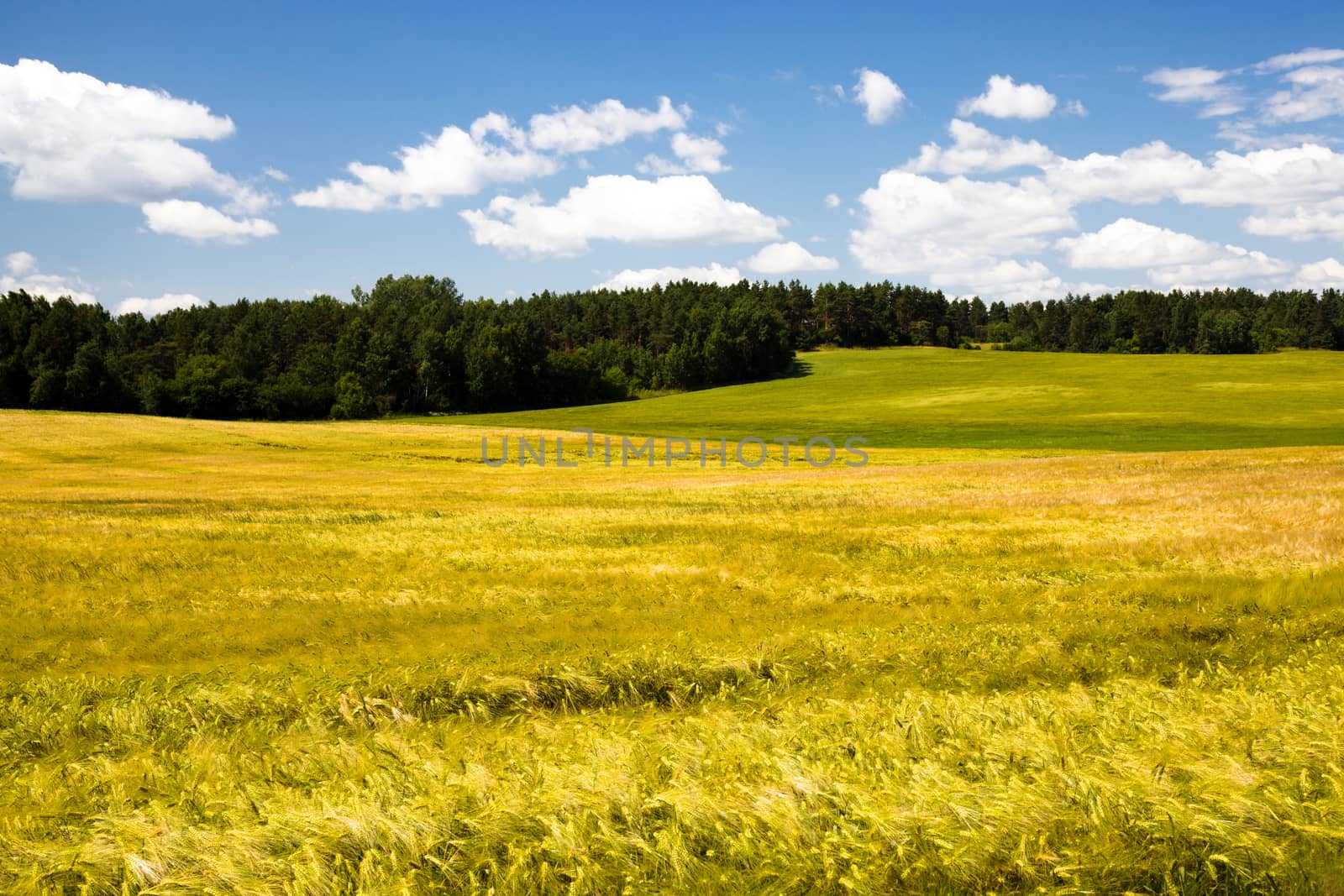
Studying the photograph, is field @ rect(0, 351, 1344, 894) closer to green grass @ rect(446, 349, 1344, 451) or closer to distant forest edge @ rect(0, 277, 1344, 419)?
green grass @ rect(446, 349, 1344, 451)

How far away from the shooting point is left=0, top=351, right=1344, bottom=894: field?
385 cm

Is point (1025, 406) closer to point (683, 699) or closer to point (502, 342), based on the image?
point (502, 342)

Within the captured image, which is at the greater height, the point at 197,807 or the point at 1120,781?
the point at 1120,781

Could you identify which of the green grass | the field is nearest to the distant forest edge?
the green grass

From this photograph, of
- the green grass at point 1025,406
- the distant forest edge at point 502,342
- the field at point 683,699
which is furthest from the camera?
the distant forest edge at point 502,342

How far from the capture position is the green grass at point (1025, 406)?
59719 millimetres

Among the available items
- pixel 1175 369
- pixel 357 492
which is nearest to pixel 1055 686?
pixel 357 492

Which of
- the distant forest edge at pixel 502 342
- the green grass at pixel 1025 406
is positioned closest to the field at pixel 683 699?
the green grass at pixel 1025 406

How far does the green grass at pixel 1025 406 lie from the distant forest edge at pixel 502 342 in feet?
69.2

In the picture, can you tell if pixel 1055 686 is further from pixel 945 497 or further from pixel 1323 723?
pixel 945 497

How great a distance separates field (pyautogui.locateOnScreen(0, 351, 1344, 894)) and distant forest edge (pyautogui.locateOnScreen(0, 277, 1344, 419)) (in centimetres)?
9620

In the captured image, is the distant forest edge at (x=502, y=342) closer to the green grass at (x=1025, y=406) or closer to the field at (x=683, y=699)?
the green grass at (x=1025, y=406)

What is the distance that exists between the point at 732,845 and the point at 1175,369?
4902 inches

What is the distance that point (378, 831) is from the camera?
4090 mm
